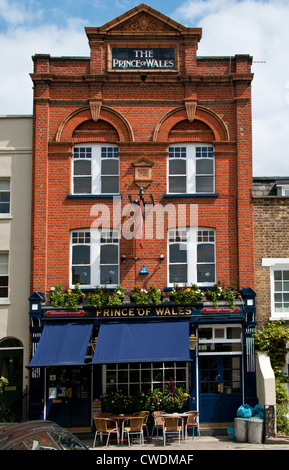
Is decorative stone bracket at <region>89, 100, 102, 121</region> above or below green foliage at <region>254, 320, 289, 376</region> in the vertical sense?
above

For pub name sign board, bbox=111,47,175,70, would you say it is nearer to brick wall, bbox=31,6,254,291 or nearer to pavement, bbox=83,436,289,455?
brick wall, bbox=31,6,254,291

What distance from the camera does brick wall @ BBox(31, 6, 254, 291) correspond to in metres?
19.1

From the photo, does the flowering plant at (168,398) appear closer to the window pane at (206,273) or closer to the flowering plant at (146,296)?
the flowering plant at (146,296)

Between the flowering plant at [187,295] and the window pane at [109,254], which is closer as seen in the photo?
the flowering plant at [187,295]

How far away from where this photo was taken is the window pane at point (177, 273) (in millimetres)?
19094

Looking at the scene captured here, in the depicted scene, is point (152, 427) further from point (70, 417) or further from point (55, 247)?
point (55, 247)

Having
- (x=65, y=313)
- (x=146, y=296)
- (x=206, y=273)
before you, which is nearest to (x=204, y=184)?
(x=206, y=273)

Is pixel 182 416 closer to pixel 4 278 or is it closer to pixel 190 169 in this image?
pixel 4 278

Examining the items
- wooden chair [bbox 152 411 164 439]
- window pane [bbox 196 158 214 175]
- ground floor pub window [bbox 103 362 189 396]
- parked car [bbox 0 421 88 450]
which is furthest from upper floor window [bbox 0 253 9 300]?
parked car [bbox 0 421 88 450]

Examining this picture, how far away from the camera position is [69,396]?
18359 millimetres

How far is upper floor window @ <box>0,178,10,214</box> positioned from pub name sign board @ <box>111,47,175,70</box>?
558 centimetres

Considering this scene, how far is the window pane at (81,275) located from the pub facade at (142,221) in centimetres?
5

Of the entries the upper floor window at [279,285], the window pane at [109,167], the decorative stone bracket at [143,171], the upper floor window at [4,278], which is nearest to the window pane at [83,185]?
the window pane at [109,167]

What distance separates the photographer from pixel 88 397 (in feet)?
60.4
